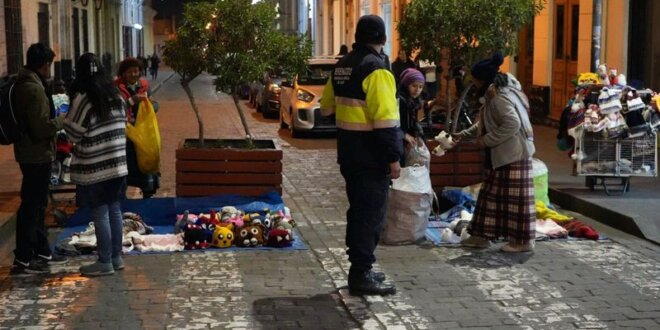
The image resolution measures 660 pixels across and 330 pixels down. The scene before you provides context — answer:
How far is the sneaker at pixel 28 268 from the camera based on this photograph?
7.68 m

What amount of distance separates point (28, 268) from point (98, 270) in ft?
2.06

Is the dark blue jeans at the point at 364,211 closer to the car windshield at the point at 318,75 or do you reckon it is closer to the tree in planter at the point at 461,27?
the tree in planter at the point at 461,27

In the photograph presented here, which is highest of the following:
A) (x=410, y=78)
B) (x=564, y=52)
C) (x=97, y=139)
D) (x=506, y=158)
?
(x=564, y=52)

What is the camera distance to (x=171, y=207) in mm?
9680

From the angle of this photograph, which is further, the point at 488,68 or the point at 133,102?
the point at 133,102

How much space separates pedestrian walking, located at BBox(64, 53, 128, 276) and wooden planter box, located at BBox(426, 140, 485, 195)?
4.14 m

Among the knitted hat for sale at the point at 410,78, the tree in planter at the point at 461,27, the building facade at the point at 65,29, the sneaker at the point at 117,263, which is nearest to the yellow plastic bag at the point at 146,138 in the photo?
the sneaker at the point at 117,263

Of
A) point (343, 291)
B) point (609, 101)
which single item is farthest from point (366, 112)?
point (609, 101)

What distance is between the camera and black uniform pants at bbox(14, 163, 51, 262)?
7688 mm

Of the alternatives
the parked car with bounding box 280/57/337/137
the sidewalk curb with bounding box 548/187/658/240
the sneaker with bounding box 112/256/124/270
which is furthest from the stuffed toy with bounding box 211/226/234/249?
the parked car with bounding box 280/57/337/137

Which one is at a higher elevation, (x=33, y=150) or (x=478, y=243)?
(x=33, y=150)

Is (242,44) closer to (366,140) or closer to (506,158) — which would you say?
(506,158)

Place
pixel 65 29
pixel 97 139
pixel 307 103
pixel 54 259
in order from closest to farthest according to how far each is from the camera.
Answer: pixel 97 139, pixel 54 259, pixel 307 103, pixel 65 29

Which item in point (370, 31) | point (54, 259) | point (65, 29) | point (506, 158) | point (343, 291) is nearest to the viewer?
point (370, 31)
